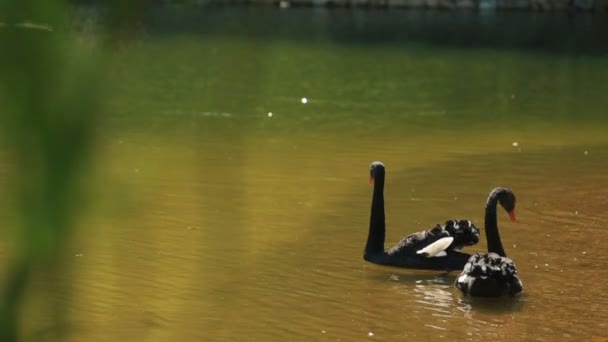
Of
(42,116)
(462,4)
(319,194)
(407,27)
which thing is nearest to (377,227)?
(319,194)

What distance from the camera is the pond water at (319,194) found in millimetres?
945

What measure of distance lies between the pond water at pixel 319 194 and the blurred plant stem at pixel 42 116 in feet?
0.05

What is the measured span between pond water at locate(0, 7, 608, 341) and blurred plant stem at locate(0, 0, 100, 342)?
2 cm

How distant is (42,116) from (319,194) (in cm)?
723

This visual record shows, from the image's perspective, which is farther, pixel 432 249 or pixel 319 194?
pixel 319 194

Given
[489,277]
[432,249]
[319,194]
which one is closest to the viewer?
[489,277]

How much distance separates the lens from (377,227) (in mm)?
6105

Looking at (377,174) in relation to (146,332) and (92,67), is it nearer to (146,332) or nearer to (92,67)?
(146,332)

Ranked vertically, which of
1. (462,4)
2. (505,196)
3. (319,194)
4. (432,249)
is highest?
(462,4)

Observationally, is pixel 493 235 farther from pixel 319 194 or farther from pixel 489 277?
pixel 319 194

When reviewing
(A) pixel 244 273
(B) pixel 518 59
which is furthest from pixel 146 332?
(B) pixel 518 59

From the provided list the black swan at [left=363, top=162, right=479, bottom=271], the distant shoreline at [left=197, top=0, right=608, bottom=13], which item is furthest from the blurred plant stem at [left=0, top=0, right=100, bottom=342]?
the distant shoreline at [left=197, top=0, right=608, bottom=13]

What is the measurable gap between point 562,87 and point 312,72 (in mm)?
3190

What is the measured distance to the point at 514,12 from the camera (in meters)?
27.8
